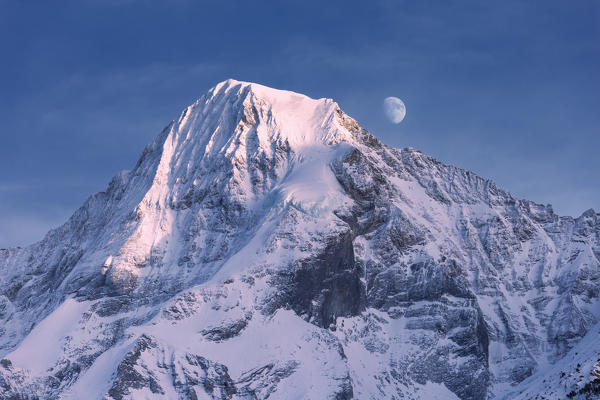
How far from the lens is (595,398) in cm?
10556

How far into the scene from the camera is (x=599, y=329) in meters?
135

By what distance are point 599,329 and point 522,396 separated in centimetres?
1720

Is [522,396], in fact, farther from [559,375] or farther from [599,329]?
[599,329]

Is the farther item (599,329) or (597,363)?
(599,329)

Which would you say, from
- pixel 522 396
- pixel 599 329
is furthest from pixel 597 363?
pixel 599 329

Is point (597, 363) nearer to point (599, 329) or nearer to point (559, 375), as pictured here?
point (559, 375)

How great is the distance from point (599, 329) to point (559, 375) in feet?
62.5

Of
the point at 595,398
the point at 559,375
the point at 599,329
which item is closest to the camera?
the point at 595,398

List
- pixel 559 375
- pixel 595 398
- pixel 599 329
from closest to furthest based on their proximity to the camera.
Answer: pixel 595 398, pixel 559 375, pixel 599 329

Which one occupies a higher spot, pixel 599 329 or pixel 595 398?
pixel 599 329

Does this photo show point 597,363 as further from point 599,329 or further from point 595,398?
point 599,329

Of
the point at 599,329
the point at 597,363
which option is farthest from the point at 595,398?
the point at 599,329

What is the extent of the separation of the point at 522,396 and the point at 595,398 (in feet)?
59.2

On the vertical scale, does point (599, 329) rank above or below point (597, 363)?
above
